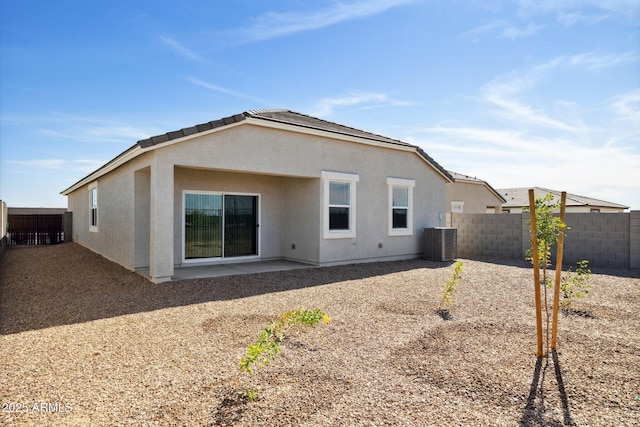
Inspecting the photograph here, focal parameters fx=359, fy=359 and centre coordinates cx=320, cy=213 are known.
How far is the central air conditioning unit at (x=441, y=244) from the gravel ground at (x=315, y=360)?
5190 millimetres

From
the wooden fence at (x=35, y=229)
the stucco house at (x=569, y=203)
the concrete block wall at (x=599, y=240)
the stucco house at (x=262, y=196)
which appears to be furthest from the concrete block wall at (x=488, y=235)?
the wooden fence at (x=35, y=229)

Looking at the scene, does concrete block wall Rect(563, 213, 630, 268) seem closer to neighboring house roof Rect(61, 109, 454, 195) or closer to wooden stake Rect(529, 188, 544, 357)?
neighboring house roof Rect(61, 109, 454, 195)

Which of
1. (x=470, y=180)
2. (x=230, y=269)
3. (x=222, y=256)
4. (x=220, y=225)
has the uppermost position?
(x=470, y=180)

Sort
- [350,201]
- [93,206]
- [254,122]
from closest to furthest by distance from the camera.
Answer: [254,122], [350,201], [93,206]

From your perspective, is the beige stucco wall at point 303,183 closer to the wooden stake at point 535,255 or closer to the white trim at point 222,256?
the white trim at point 222,256

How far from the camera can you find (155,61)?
1113 cm

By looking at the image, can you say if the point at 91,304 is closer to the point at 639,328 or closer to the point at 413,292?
the point at 413,292

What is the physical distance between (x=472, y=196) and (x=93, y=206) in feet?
69.7

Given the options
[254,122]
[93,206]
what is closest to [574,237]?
[254,122]

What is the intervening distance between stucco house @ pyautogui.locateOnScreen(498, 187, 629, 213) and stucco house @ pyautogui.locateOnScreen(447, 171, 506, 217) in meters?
3.38

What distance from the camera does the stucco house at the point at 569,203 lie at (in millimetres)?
26752

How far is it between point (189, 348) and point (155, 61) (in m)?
9.80

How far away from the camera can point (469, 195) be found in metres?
23.2

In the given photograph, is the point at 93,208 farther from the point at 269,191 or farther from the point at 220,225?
the point at 269,191
